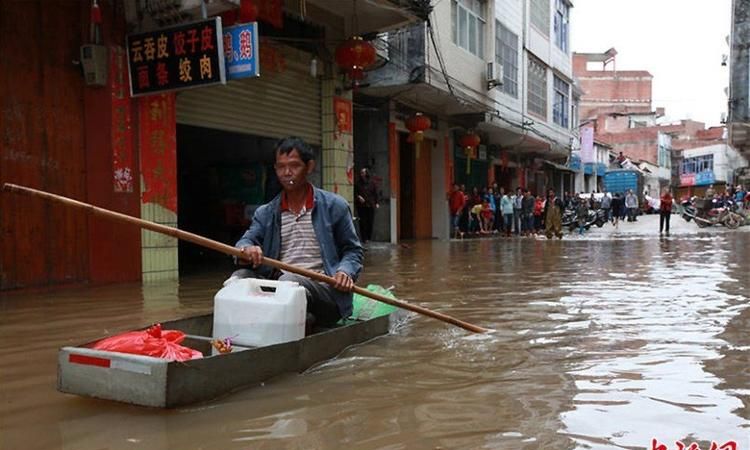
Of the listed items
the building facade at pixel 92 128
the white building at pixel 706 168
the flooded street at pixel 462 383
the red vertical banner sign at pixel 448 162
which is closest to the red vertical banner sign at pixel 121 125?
the building facade at pixel 92 128

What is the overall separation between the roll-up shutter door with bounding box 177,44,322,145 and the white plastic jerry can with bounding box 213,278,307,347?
20.8ft

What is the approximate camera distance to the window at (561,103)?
2981 cm

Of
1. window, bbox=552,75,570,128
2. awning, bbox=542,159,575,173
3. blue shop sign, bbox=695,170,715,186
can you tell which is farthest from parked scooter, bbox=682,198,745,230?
blue shop sign, bbox=695,170,715,186

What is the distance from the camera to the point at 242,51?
839 centimetres

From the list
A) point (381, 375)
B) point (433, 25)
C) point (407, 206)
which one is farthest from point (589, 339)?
point (407, 206)

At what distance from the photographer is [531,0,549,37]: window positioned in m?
25.8

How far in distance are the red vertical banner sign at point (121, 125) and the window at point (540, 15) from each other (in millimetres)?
20399

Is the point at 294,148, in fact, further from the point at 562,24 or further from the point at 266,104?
the point at 562,24

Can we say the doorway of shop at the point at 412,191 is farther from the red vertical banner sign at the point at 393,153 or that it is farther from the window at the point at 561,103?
the window at the point at 561,103

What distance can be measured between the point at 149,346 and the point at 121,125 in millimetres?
5783

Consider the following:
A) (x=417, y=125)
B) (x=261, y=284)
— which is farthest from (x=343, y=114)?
(x=261, y=284)

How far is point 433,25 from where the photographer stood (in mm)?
16953

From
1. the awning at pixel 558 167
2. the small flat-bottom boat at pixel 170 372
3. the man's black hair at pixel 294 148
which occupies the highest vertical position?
the awning at pixel 558 167

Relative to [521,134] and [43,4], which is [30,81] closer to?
[43,4]
